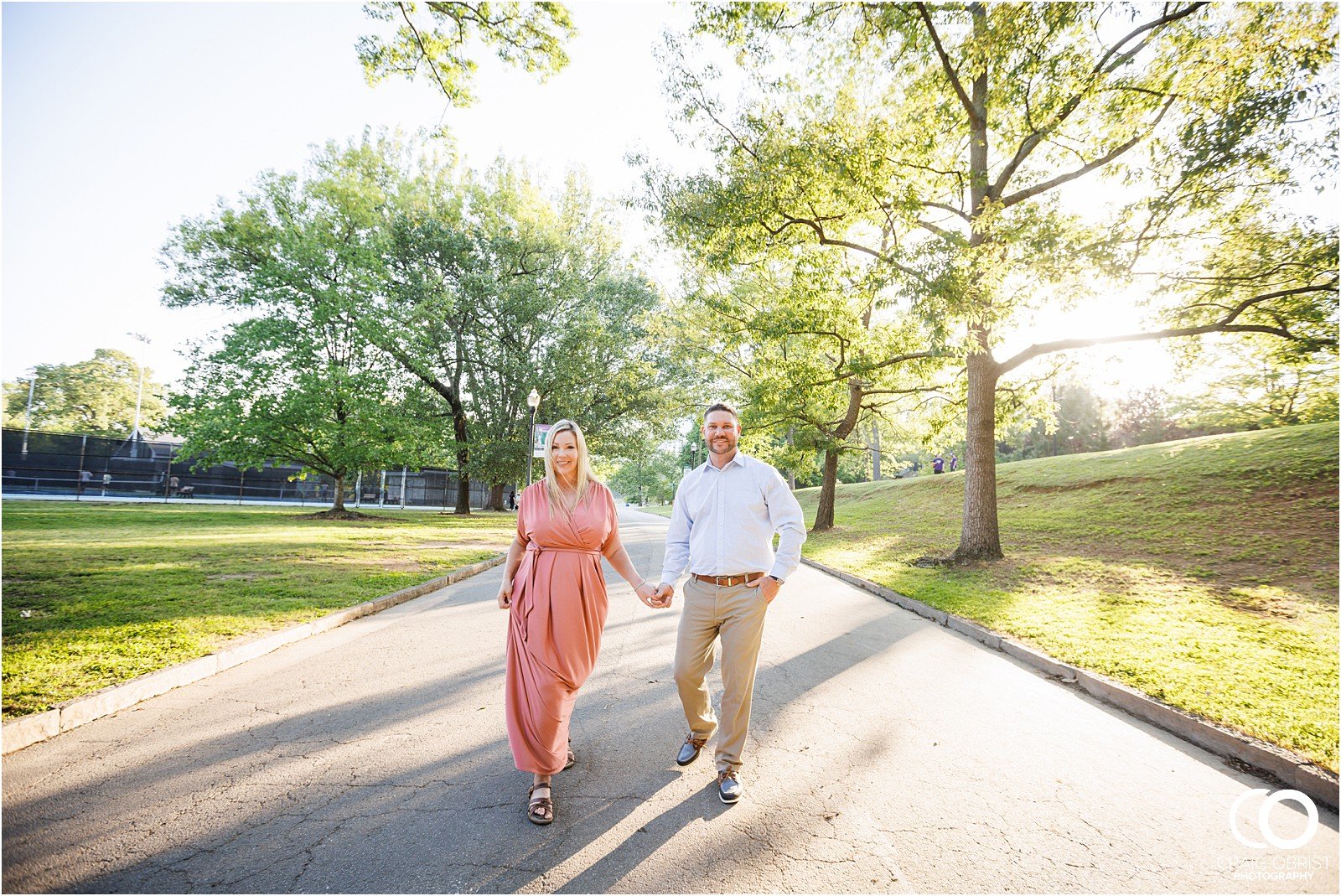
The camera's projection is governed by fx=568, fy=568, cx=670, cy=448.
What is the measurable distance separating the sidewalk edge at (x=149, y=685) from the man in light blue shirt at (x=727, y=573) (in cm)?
408

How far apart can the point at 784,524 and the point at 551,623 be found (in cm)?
150

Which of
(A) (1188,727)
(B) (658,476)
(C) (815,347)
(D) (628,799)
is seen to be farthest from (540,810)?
(B) (658,476)

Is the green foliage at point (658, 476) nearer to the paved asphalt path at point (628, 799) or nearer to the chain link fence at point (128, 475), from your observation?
the chain link fence at point (128, 475)

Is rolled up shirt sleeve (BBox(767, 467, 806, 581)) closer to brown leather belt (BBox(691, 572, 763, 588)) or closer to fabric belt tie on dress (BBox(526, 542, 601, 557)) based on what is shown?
brown leather belt (BBox(691, 572, 763, 588))

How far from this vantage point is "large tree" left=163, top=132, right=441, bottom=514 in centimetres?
2127

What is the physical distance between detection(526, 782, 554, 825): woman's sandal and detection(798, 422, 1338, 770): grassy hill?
15.5ft

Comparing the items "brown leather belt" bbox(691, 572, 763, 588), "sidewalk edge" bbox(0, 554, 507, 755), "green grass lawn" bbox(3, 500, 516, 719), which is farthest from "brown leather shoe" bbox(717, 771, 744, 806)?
"green grass lawn" bbox(3, 500, 516, 719)

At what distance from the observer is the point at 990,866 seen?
8.36ft

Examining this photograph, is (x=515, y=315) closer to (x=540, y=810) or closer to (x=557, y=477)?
(x=557, y=477)

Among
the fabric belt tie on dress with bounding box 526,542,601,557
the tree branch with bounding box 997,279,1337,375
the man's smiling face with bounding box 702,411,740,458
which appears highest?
the tree branch with bounding box 997,279,1337,375

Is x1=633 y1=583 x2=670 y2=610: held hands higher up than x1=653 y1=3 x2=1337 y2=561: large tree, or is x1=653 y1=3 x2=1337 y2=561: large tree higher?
x1=653 y1=3 x2=1337 y2=561: large tree

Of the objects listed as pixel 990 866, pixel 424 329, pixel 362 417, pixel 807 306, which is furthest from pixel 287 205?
pixel 990 866

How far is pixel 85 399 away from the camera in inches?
2136

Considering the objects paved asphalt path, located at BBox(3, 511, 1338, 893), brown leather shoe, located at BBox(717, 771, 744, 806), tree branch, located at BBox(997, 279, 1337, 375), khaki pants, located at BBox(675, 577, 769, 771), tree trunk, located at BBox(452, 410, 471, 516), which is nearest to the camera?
paved asphalt path, located at BBox(3, 511, 1338, 893)
